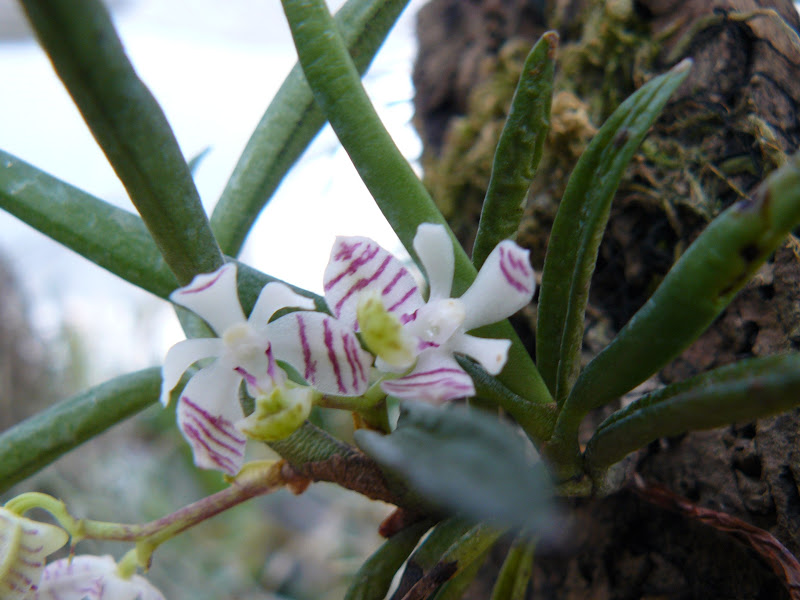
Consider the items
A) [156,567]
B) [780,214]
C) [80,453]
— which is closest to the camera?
[780,214]

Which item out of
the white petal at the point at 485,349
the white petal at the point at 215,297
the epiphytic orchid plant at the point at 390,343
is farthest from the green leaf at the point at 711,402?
the white petal at the point at 215,297

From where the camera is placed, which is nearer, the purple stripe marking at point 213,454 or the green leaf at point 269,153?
the purple stripe marking at point 213,454

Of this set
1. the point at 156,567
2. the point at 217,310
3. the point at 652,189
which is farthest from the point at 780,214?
the point at 156,567

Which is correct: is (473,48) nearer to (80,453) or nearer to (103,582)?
(103,582)

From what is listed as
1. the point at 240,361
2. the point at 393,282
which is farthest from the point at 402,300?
the point at 240,361

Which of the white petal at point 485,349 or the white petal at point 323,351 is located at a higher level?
the white petal at point 323,351

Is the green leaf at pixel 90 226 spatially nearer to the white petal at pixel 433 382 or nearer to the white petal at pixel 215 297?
the white petal at pixel 215 297

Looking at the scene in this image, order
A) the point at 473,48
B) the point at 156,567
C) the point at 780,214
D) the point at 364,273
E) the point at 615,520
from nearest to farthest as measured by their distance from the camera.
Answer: the point at 780,214
the point at 364,273
the point at 615,520
the point at 473,48
the point at 156,567
